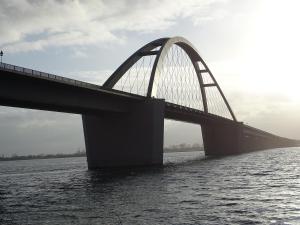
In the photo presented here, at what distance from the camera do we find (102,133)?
6644 centimetres

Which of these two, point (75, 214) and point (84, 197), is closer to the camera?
point (75, 214)

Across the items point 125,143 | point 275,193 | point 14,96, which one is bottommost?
point 275,193

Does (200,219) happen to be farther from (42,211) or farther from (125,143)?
(125,143)

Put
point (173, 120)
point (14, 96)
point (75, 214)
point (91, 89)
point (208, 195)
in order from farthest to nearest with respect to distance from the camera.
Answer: point (173, 120)
point (91, 89)
point (14, 96)
point (208, 195)
point (75, 214)

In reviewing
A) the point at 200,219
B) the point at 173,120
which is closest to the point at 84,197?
the point at 200,219

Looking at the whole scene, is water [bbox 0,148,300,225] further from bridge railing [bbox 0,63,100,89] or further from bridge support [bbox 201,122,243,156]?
bridge support [bbox 201,122,243,156]

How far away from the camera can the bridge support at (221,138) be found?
129750mm

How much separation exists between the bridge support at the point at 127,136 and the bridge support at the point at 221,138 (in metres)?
63.7

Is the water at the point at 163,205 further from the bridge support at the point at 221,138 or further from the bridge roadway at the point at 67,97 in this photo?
the bridge support at the point at 221,138

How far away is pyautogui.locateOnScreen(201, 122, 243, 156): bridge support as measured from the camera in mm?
129750

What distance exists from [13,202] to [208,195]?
39.8ft

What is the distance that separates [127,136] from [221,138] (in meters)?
71.6

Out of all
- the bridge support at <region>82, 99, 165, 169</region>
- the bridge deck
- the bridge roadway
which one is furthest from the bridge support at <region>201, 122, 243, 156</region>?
the bridge deck

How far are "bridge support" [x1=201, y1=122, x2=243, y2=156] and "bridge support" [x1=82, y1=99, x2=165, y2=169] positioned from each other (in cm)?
Answer: 6370
